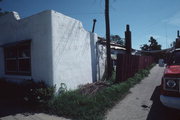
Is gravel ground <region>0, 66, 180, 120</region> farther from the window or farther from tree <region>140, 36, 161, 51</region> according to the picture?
tree <region>140, 36, 161, 51</region>

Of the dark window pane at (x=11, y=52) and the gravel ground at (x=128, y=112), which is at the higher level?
the dark window pane at (x=11, y=52)

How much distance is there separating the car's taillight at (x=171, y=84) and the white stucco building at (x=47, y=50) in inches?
170

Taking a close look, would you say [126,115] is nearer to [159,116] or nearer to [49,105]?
[159,116]

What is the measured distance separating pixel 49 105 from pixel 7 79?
4537 millimetres

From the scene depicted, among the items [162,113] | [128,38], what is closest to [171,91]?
[162,113]

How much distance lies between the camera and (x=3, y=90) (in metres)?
7.07

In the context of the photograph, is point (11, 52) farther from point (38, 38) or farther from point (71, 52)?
point (71, 52)

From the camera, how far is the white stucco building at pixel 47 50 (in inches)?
239

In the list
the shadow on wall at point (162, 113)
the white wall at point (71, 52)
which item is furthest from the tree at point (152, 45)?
the shadow on wall at point (162, 113)

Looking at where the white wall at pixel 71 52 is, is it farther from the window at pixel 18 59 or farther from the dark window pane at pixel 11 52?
the dark window pane at pixel 11 52

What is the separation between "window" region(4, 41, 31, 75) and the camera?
7074mm

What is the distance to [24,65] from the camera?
292 inches

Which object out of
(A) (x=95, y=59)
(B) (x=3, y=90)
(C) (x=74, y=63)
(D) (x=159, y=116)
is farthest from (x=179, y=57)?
(B) (x=3, y=90)

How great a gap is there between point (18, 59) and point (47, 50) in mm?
2625
